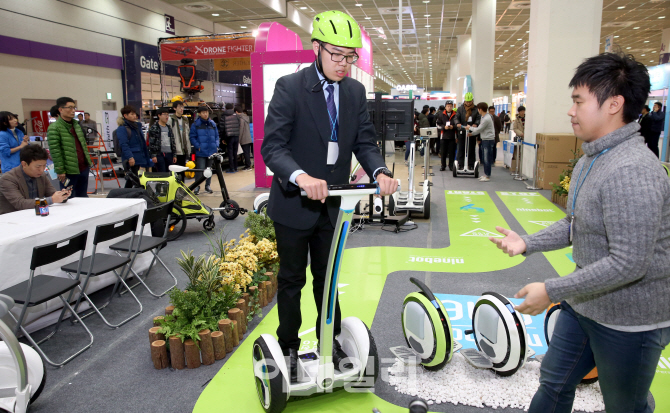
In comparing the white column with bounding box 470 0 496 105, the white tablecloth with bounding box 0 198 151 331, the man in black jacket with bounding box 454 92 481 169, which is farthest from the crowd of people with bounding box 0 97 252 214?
the white column with bounding box 470 0 496 105

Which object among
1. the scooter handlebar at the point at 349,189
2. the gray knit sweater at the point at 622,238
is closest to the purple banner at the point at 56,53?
the scooter handlebar at the point at 349,189

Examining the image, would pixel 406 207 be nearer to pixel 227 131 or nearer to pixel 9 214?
pixel 9 214

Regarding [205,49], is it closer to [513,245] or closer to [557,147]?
[557,147]

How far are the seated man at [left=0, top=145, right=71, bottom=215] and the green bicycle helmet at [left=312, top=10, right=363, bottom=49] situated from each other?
3.20 meters

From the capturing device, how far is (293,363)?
2166 mm

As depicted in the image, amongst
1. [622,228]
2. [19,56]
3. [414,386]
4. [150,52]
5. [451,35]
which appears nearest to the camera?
[622,228]

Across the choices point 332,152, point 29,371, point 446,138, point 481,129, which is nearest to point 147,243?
point 29,371

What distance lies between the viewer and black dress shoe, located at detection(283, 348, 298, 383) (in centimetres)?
214

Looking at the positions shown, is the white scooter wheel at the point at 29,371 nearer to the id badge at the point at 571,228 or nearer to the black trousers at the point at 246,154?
the id badge at the point at 571,228

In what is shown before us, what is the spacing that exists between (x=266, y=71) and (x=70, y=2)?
7.38m

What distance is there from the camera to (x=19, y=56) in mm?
11023

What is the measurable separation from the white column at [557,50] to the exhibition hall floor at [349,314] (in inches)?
113

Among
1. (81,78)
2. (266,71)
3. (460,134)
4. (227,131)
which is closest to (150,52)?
(81,78)

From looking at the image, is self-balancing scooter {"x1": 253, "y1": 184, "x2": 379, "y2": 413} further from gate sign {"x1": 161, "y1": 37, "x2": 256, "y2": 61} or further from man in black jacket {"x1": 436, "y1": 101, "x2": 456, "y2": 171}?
gate sign {"x1": 161, "y1": 37, "x2": 256, "y2": 61}
